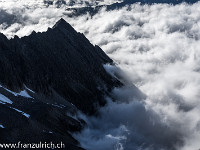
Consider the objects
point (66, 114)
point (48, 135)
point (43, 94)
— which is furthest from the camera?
point (43, 94)

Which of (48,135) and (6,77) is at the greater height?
(6,77)

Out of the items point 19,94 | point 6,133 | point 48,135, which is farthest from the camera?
point 19,94

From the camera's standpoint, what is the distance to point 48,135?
12638 cm

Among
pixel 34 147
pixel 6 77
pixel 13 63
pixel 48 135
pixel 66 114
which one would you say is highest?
pixel 13 63

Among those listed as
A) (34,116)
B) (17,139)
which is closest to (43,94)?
(34,116)

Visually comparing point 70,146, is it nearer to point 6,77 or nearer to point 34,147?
point 34,147

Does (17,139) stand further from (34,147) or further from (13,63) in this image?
(13,63)

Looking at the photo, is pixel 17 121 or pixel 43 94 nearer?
pixel 17 121

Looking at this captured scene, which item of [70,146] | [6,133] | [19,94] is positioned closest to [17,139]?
[6,133]

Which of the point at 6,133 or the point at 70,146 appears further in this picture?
the point at 70,146

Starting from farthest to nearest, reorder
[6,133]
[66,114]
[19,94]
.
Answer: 1. [66,114]
2. [19,94]
3. [6,133]

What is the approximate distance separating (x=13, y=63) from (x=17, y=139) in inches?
3528

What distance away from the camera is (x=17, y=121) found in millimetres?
124812

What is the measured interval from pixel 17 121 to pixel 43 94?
6976cm
